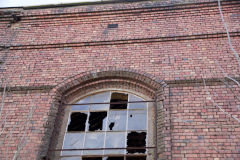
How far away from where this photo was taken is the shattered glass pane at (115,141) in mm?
5035

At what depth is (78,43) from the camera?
21.2 feet

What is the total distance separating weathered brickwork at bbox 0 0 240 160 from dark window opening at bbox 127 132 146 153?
315 mm

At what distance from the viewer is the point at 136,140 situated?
16.8 feet

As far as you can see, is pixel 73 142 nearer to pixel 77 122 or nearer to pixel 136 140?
pixel 77 122

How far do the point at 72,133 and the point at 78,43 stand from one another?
7.34ft

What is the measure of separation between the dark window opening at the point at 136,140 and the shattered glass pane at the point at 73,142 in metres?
0.96

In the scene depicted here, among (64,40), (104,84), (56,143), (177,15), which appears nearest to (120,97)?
(104,84)

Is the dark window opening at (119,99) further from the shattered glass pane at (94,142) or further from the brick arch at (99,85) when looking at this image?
the shattered glass pane at (94,142)

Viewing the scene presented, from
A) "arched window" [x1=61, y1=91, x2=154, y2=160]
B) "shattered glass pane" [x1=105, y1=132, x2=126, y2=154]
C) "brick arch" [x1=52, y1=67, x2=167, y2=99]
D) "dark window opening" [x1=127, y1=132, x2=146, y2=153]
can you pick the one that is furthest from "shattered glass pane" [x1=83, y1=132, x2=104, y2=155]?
"brick arch" [x1=52, y1=67, x2=167, y2=99]

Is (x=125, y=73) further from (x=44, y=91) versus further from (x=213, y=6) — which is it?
(x=213, y=6)

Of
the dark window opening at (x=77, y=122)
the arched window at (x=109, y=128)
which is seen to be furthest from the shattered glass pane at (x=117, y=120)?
the dark window opening at (x=77, y=122)

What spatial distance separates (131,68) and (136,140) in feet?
5.27

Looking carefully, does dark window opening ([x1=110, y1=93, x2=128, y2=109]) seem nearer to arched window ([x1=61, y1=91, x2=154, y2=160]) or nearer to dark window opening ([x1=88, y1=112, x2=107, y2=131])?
arched window ([x1=61, y1=91, x2=154, y2=160])

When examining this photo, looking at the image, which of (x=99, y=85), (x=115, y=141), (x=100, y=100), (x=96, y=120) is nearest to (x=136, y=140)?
(x=115, y=141)
